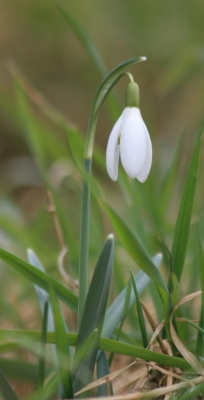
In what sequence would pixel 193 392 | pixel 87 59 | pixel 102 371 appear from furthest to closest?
pixel 87 59 → pixel 102 371 → pixel 193 392

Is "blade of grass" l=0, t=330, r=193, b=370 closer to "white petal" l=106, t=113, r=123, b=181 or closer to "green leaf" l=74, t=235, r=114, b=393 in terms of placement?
"green leaf" l=74, t=235, r=114, b=393

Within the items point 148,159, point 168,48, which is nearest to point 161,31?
point 168,48

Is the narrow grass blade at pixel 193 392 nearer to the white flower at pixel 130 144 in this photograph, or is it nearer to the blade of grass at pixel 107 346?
the blade of grass at pixel 107 346

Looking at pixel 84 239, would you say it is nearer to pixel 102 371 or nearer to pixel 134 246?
pixel 134 246

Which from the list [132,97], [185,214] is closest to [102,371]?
[185,214]

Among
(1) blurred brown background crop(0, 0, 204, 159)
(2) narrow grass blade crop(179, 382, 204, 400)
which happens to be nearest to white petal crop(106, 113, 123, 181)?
(2) narrow grass blade crop(179, 382, 204, 400)

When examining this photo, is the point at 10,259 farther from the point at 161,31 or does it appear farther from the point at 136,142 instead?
the point at 161,31

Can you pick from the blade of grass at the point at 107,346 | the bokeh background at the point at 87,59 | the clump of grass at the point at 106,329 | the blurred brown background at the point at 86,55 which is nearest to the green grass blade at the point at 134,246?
the clump of grass at the point at 106,329
